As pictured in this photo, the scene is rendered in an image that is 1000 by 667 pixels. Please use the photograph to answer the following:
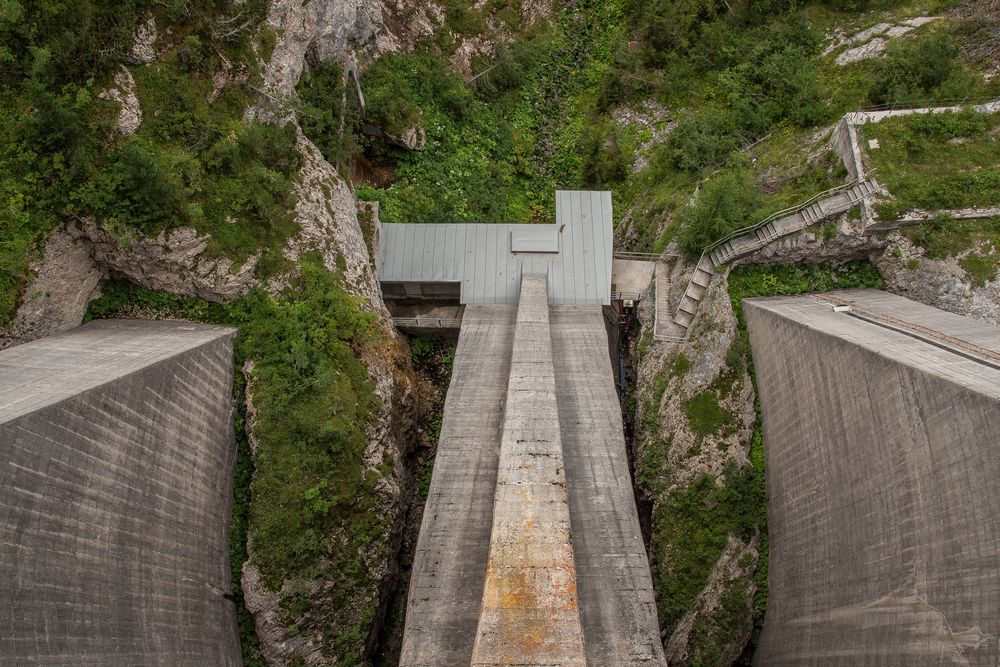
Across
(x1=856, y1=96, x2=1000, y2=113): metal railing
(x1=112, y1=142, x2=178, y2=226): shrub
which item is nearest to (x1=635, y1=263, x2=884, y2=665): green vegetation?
(x1=856, y1=96, x2=1000, y2=113): metal railing

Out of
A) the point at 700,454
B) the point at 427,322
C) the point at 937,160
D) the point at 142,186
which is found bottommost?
the point at 700,454

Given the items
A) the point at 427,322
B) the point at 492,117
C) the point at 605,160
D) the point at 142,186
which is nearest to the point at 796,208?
the point at 605,160

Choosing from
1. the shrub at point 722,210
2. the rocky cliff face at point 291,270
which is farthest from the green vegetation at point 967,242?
the rocky cliff face at point 291,270

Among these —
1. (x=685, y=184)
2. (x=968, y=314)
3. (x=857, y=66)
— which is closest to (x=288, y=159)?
(x=685, y=184)

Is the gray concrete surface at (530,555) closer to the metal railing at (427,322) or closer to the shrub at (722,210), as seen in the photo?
the metal railing at (427,322)

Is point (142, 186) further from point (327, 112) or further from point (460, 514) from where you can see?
point (460, 514)

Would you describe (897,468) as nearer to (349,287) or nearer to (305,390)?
(305,390)

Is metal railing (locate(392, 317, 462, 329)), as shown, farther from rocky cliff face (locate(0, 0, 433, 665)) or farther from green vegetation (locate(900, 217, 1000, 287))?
green vegetation (locate(900, 217, 1000, 287))
